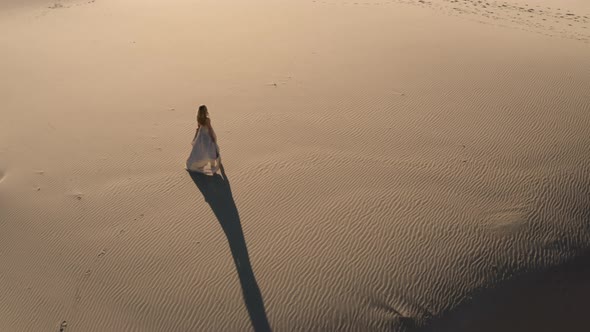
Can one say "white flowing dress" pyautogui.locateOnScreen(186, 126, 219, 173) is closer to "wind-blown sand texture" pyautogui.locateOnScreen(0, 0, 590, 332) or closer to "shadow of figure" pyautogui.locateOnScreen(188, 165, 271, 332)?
"shadow of figure" pyautogui.locateOnScreen(188, 165, 271, 332)

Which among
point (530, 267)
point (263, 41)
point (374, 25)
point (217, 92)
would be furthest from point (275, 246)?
point (374, 25)

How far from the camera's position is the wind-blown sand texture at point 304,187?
17.7 feet

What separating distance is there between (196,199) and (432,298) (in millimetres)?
3861

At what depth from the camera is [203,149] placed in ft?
22.5

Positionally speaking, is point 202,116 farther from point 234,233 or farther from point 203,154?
point 234,233

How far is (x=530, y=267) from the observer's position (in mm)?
5672

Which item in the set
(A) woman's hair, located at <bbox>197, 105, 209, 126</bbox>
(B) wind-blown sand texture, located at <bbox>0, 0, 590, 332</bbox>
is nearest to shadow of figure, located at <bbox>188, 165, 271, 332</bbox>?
(B) wind-blown sand texture, located at <bbox>0, 0, 590, 332</bbox>

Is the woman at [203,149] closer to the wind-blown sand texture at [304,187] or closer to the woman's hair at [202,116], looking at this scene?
the woman's hair at [202,116]

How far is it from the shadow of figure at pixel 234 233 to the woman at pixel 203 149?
156 millimetres

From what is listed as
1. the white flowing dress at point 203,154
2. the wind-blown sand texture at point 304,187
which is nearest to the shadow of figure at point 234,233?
the wind-blown sand texture at point 304,187

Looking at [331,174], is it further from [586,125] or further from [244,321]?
[586,125]

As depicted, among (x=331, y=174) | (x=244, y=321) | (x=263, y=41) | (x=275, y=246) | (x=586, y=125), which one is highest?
(x=263, y=41)

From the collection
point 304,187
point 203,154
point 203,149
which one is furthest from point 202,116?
point 304,187

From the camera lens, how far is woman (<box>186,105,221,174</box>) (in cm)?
648
